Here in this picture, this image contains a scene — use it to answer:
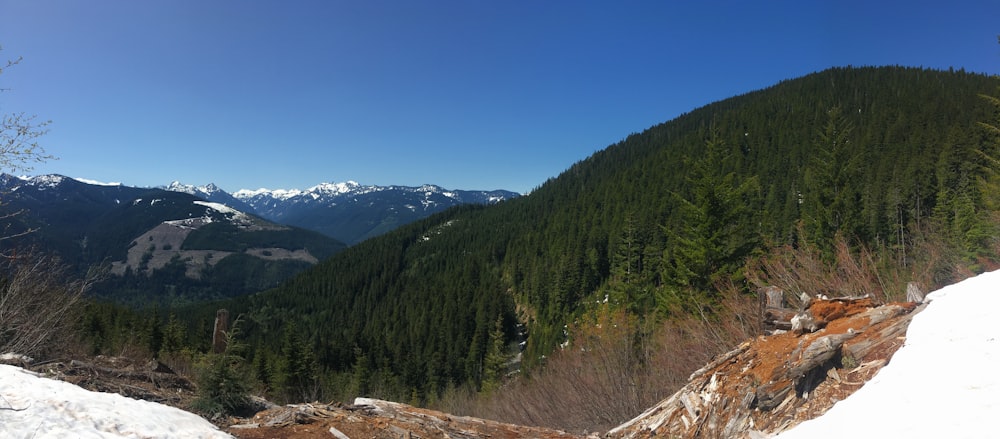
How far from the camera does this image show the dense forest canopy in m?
23.3

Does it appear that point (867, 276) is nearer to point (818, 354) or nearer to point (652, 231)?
point (818, 354)

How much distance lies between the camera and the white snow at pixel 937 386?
3.76 metres

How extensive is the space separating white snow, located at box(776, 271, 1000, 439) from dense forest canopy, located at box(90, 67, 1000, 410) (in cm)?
1168

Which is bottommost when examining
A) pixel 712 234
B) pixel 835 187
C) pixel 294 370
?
pixel 294 370

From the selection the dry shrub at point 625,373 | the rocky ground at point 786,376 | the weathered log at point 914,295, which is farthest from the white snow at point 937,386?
the dry shrub at point 625,373

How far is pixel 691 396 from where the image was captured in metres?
6.99

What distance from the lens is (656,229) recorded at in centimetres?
7644

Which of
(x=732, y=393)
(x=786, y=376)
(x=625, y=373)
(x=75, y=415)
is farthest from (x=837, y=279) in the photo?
(x=75, y=415)

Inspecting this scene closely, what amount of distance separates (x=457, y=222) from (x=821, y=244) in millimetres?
151414

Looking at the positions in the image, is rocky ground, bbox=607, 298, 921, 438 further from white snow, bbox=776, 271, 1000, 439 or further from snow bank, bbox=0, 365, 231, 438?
snow bank, bbox=0, 365, 231, 438

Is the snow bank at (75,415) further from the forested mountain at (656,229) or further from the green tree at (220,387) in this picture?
the forested mountain at (656,229)

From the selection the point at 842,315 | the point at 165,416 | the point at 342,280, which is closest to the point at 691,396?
the point at 842,315

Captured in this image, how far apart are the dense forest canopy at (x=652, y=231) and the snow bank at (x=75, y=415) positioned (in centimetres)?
2006

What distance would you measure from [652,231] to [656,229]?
64.2 inches
